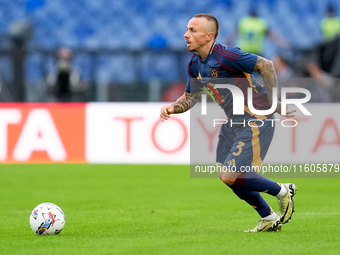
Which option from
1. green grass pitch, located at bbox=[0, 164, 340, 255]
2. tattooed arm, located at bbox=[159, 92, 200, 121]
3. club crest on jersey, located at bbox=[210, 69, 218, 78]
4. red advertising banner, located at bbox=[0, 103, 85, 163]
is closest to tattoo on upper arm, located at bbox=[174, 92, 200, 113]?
tattooed arm, located at bbox=[159, 92, 200, 121]

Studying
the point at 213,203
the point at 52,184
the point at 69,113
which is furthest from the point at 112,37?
the point at 213,203

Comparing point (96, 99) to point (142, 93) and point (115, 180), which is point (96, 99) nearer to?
point (142, 93)

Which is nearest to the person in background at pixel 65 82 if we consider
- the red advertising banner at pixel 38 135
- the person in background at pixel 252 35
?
the red advertising banner at pixel 38 135

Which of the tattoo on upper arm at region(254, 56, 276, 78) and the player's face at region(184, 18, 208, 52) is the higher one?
the player's face at region(184, 18, 208, 52)

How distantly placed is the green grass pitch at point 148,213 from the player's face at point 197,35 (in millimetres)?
1724

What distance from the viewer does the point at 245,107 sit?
6758mm

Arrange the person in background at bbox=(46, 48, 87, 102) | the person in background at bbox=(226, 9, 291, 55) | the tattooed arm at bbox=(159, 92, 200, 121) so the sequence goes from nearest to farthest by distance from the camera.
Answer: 1. the tattooed arm at bbox=(159, 92, 200, 121)
2. the person in background at bbox=(46, 48, 87, 102)
3. the person in background at bbox=(226, 9, 291, 55)

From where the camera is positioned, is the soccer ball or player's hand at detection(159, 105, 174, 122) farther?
player's hand at detection(159, 105, 174, 122)

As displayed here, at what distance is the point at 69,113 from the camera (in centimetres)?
1440

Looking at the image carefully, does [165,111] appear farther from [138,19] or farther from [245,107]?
[138,19]

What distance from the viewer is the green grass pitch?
6.05 meters

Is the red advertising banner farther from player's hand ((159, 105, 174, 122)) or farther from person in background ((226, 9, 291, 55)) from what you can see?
player's hand ((159, 105, 174, 122))

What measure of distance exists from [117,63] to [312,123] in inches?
178

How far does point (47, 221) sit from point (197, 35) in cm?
215
